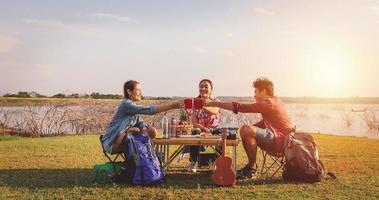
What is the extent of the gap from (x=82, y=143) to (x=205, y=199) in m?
7.19

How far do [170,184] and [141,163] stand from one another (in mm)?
506

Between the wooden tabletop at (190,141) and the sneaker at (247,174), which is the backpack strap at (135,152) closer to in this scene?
the wooden tabletop at (190,141)

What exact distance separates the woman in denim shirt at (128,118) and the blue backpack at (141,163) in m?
Answer: 0.13

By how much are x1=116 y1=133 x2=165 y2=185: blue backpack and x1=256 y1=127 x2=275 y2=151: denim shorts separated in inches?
56.5

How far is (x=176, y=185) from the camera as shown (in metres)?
6.29

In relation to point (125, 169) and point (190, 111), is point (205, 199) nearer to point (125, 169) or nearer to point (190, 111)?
point (125, 169)

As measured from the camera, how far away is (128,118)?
6453 millimetres

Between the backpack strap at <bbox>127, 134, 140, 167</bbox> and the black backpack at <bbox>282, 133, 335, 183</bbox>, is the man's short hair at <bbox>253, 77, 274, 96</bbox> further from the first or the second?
the backpack strap at <bbox>127, 134, 140, 167</bbox>

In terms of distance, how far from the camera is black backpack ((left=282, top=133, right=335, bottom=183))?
21.3 ft

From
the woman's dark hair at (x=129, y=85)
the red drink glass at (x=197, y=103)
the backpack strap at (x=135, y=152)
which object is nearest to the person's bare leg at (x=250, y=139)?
the red drink glass at (x=197, y=103)

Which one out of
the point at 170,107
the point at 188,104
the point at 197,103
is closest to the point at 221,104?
the point at 197,103

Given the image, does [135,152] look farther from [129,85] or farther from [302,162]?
[302,162]

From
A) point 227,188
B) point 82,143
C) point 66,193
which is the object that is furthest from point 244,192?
point 82,143

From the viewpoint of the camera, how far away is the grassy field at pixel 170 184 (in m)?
5.73
